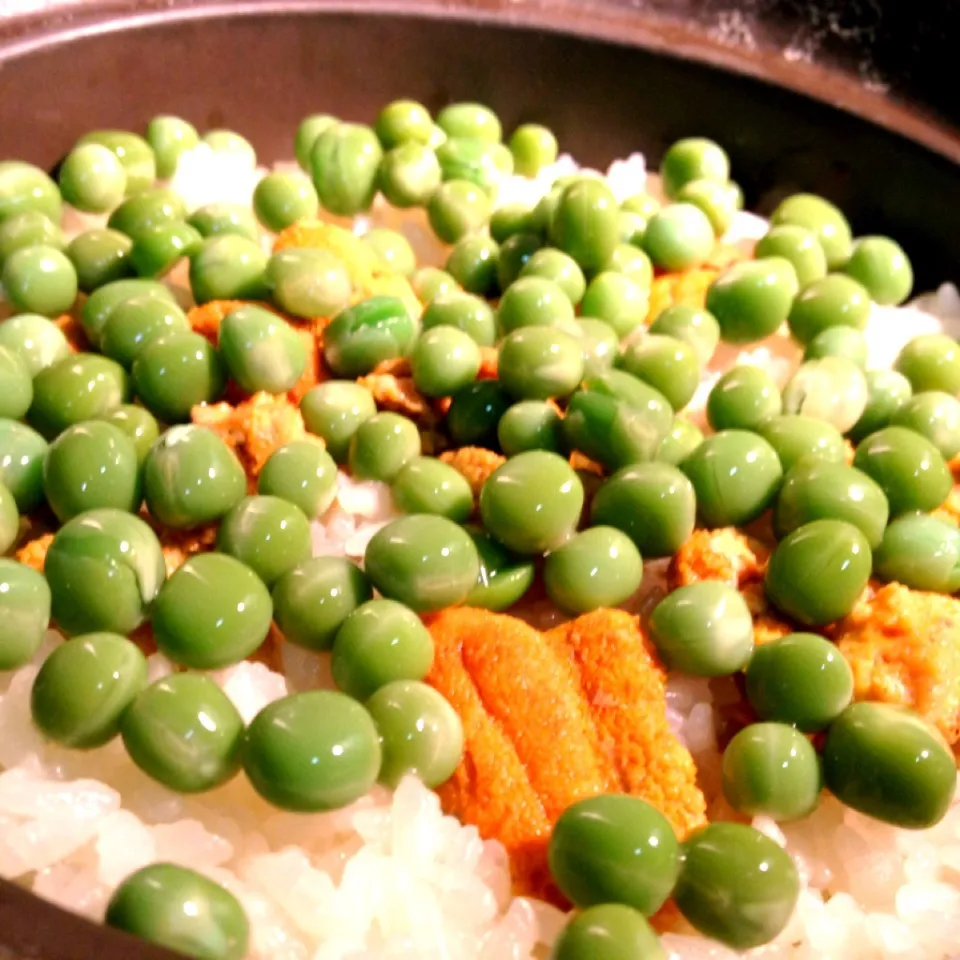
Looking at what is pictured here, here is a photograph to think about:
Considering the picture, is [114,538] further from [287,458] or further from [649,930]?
[649,930]

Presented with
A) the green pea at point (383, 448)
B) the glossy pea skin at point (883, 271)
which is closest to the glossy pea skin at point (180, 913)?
the green pea at point (383, 448)

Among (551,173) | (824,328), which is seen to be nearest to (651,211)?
(551,173)

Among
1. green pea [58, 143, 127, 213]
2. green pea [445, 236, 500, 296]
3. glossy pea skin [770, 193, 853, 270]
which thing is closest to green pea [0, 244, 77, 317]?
green pea [58, 143, 127, 213]

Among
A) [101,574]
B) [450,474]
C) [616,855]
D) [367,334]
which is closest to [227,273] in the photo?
[367,334]

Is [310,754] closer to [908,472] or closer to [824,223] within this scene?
[908,472]

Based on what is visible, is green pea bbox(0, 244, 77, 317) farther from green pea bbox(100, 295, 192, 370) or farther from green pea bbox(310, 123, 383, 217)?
green pea bbox(310, 123, 383, 217)

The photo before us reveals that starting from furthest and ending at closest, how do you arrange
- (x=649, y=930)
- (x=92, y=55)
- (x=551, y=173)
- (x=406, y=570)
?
(x=551, y=173), (x=92, y=55), (x=406, y=570), (x=649, y=930)

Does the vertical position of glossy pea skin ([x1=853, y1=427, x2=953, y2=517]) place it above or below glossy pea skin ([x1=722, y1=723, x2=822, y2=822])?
above
